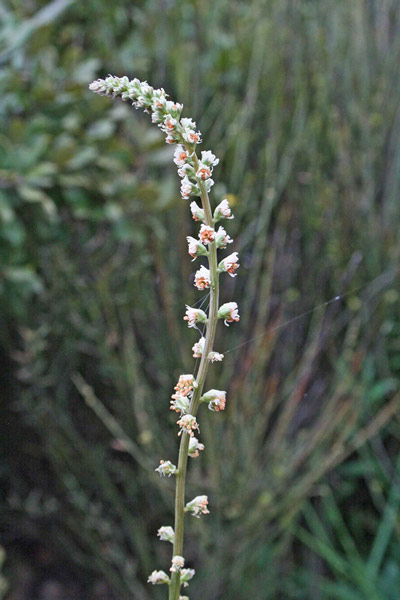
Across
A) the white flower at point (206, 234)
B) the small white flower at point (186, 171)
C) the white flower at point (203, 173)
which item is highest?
the small white flower at point (186, 171)

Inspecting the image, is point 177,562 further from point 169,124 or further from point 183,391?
point 169,124

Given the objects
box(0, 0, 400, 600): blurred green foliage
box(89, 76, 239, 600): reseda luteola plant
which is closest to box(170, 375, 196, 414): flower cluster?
box(89, 76, 239, 600): reseda luteola plant

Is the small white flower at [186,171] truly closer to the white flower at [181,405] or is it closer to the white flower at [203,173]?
the white flower at [203,173]

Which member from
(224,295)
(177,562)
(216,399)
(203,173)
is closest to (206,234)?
(203,173)

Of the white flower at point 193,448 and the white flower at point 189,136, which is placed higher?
the white flower at point 189,136

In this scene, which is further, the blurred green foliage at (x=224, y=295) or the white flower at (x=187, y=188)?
the blurred green foliage at (x=224, y=295)

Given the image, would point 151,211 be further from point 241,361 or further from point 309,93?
point 309,93

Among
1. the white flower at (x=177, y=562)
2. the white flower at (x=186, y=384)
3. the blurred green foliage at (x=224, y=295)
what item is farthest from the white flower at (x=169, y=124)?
the blurred green foliage at (x=224, y=295)
